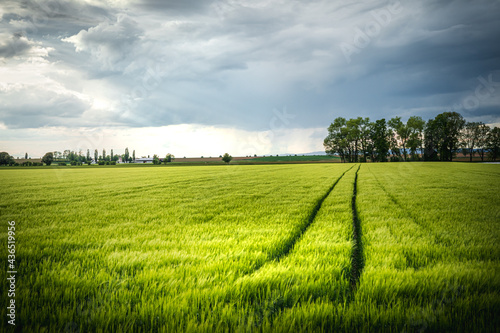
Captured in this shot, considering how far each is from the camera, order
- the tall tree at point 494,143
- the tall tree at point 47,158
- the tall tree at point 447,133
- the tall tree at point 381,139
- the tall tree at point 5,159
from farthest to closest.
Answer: the tall tree at point 47,158
the tall tree at point 5,159
the tall tree at point 381,139
the tall tree at point 494,143
the tall tree at point 447,133

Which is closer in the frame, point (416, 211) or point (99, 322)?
point (99, 322)

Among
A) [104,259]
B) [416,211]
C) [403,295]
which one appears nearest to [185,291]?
[104,259]

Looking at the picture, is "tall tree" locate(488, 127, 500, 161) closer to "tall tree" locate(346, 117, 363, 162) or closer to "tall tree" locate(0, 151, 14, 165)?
"tall tree" locate(346, 117, 363, 162)

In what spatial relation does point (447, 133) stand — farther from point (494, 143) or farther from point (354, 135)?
point (354, 135)

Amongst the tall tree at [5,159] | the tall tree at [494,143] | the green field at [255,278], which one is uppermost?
the tall tree at [494,143]

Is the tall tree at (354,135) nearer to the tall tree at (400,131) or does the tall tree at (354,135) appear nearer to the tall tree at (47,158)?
the tall tree at (400,131)

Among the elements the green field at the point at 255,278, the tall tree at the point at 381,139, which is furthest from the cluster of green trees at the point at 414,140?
the green field at the point at 255,278

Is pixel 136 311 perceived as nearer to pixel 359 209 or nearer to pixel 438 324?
pixel 438 324

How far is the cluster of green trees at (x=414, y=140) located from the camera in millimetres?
89312

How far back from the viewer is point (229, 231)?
595 cm

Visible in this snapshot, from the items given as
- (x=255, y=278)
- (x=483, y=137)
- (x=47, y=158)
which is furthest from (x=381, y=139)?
(x=47, y=158)

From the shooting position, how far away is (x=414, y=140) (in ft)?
311

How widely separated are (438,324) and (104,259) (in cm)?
495

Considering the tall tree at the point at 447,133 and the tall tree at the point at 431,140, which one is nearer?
the tall tree at the point at 447,133
